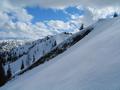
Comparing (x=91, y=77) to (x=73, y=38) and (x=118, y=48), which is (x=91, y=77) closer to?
(x=118, y=48)

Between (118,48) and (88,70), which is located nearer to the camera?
(88,70)

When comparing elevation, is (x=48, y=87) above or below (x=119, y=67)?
below

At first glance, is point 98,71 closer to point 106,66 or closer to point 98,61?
point 106,66

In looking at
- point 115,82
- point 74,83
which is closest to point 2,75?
point 74,83

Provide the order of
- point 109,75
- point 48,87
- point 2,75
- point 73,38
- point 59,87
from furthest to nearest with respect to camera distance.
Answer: point 73,38 < point 2,75 < point 48,87 < point 59,87 < point 109,75

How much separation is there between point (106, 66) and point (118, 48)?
13.3 ft

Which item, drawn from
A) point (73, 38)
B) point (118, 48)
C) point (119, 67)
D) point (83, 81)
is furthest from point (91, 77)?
point (73, 38)

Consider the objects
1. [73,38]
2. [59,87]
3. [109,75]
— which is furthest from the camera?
[73,38]

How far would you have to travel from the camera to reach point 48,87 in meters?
21.4

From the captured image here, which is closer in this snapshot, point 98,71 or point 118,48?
point 98,71

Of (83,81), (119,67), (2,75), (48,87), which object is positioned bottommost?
(2,75)

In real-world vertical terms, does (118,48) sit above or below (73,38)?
above

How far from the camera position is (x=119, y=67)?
56.9 ft

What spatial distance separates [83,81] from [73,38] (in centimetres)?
→ 5779
